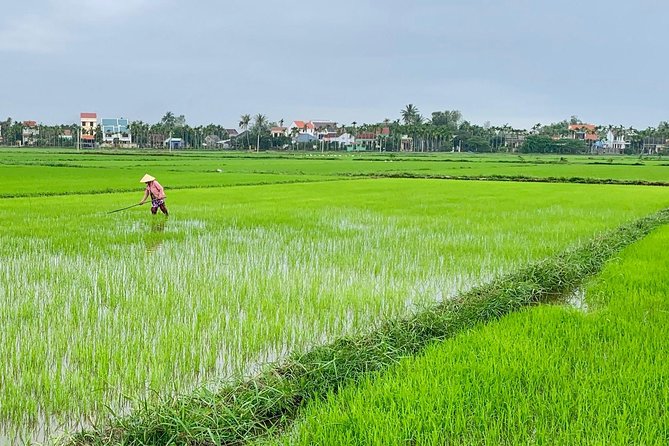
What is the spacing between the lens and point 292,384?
3.01 m

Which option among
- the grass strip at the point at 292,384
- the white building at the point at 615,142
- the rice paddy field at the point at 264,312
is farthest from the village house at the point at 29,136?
the grass strip at the point at 292,384

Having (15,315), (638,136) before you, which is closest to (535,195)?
(15,315)

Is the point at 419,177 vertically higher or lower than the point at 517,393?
higher

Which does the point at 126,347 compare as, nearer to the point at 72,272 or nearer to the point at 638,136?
the point at 72,272

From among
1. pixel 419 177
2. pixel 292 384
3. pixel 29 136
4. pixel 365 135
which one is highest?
pixel 365 135

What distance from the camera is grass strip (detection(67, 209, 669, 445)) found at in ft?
8.16

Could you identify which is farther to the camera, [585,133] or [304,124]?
[304,124]

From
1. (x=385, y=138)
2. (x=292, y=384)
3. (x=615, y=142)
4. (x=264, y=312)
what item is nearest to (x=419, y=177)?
(x=264, y=312)

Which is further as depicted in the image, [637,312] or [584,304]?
[584,304]

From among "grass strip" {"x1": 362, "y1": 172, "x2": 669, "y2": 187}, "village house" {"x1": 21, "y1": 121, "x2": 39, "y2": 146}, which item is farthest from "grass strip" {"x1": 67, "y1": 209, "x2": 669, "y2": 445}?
"village house" {"x1": 21, "y1": 121, "x2": 39, "y2": 146}

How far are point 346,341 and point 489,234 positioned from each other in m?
6.03

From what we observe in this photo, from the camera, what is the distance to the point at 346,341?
365cm

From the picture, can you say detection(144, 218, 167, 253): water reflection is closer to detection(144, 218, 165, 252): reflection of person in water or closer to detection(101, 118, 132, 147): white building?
detection(144, 218, 165, 252): reflection of person in water

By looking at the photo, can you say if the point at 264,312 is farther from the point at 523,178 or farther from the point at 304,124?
the point at 304,124
